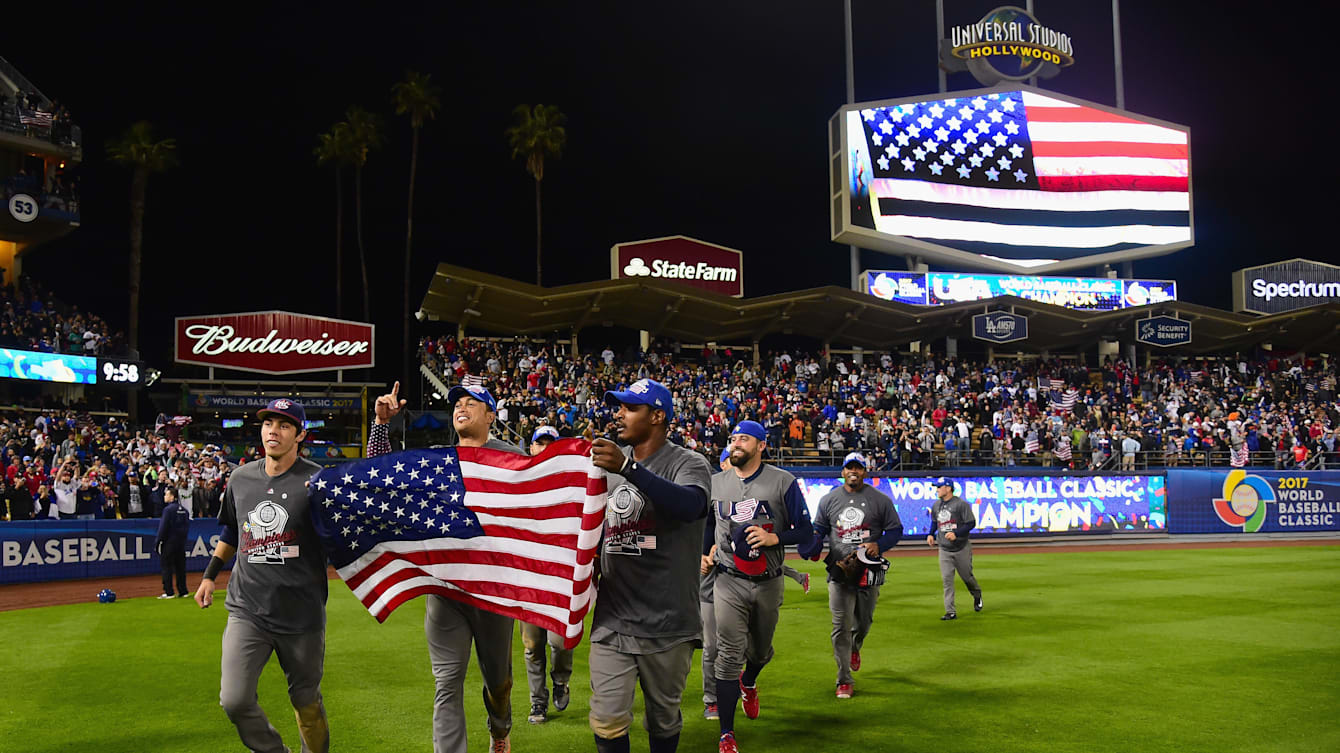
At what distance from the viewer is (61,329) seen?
37.3 metres

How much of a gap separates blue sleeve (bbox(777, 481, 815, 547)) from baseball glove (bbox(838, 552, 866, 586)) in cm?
165

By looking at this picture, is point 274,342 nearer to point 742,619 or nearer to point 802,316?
point 802,316

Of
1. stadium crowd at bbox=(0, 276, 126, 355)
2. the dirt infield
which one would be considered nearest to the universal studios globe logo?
the dirt infield

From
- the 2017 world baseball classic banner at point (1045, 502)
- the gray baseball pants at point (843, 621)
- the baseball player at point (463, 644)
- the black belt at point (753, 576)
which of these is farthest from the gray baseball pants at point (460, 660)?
the 2017 world baseball classic banner at point (1045, 502)

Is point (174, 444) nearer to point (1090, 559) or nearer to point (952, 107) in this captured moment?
point (1090, 559)

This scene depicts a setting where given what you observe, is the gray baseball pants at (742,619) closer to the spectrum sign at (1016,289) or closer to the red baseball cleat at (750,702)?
the red baseball cleat at (750,702)

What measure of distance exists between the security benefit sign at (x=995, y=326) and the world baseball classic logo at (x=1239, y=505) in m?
10.2

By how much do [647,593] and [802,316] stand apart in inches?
1392

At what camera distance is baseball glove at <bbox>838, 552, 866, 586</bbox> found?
1013 cm

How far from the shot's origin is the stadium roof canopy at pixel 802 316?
3541cm

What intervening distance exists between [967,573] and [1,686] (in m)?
12.3

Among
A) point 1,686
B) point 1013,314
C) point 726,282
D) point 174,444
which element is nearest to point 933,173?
point 1013,314

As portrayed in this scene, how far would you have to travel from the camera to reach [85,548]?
74.4 ft

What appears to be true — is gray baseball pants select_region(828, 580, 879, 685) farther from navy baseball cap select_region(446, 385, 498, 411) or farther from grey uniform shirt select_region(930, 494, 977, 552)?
grey uniform shirt select_region(930, 494, 977, 552)
